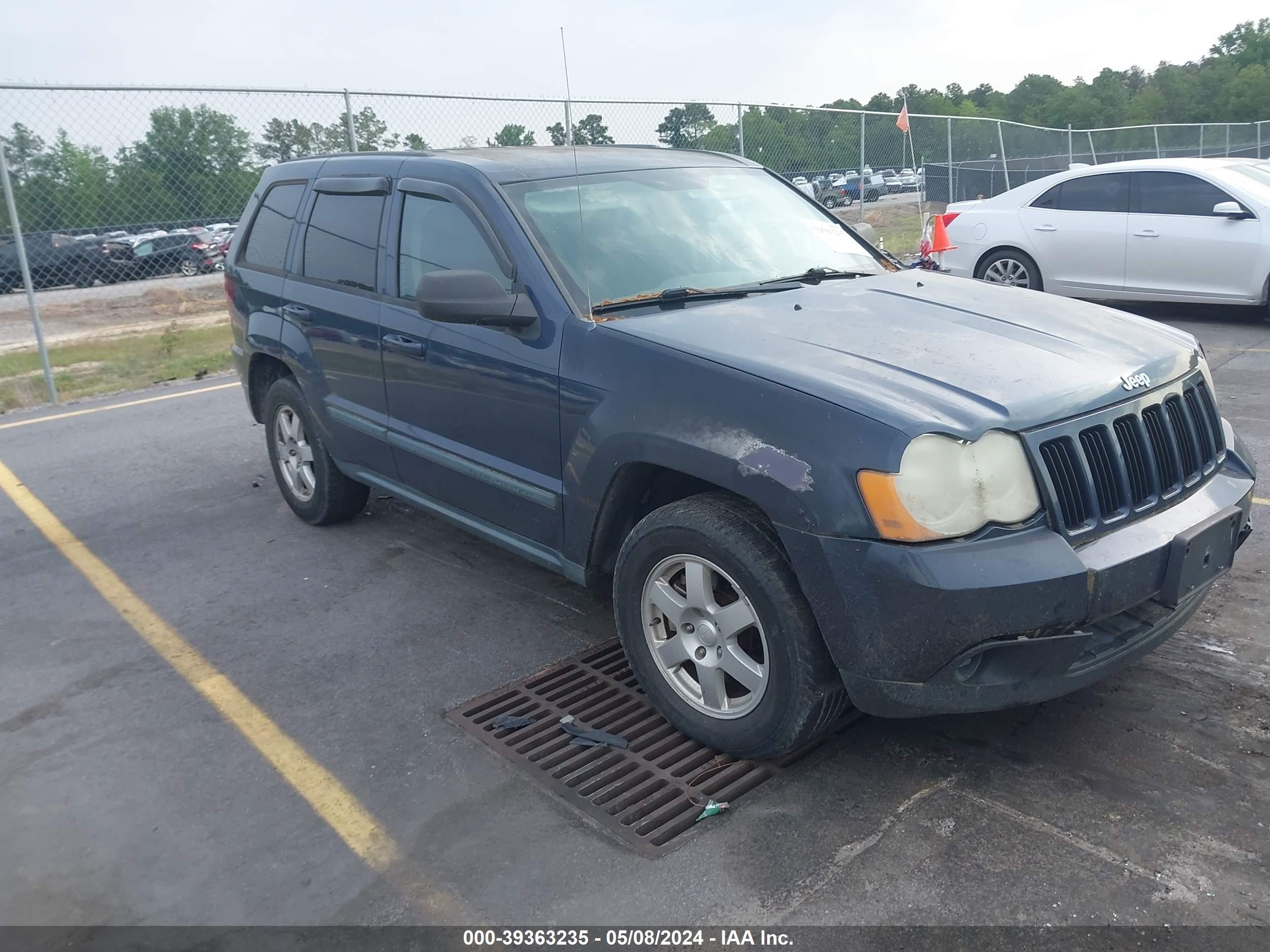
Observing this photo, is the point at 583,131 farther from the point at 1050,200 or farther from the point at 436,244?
the point at 436,244

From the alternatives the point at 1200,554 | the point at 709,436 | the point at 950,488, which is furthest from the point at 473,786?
the point at 1200,554

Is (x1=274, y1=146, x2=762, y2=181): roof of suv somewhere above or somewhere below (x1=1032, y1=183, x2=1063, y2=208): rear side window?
above

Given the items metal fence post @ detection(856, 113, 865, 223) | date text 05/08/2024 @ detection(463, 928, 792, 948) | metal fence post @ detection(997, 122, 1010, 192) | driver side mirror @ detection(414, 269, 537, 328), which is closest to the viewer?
date text 05/08/2024 @ detection(463, 928, 792, 948)

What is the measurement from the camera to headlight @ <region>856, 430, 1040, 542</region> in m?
2.74

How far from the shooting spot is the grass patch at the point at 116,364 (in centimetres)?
996

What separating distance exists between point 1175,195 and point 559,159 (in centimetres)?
775

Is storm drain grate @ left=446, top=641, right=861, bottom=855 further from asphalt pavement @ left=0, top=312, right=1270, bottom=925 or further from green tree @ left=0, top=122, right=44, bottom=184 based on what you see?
green tree @ left=0, top=122, right=44, bottom=184

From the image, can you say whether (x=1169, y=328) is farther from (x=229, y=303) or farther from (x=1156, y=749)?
(x=229, y=303)

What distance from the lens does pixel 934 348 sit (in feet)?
10.8

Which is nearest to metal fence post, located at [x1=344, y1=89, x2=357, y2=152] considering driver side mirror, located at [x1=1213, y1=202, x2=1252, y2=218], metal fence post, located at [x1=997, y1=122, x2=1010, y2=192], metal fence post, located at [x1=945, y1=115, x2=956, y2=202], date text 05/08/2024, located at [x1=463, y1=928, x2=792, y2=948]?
driver side mirror, located at [x1=1213, y1=202, x2=1252, y2=218]

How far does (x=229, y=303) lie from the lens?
19.3 feet

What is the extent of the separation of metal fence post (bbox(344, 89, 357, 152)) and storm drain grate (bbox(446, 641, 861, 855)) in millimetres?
8277

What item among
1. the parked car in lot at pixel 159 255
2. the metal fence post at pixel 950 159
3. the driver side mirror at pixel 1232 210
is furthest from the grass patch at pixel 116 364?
the metal fence post at pixel 950 159

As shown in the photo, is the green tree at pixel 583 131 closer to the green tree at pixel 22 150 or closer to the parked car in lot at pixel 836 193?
the parked car in lot at pixel 836 193
